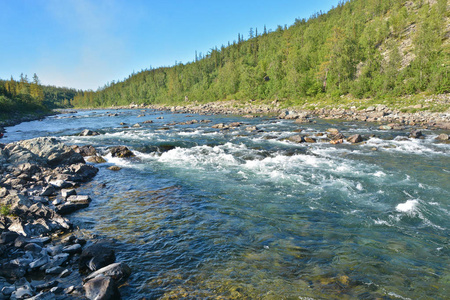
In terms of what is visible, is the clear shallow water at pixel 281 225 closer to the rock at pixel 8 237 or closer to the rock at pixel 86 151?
the rock at pixel 8 237

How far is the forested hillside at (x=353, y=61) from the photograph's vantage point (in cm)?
5191

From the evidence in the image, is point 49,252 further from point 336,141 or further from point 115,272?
point 336,141

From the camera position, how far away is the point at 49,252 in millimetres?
7867

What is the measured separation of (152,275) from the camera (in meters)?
7.02

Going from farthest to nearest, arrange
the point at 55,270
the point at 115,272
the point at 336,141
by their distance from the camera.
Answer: the point at 336,141, the point at 55,270, the point at 115,272

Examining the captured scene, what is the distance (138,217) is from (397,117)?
43422 millimetres

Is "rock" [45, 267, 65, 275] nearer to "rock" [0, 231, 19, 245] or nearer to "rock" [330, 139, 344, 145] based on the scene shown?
"rock" [0, 231, 19, 245]

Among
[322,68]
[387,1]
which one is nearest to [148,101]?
[322,68]

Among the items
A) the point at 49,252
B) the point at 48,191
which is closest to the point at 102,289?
the point at 49,252

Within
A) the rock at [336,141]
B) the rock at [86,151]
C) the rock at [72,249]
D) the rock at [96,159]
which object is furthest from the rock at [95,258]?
the rock at [336,141]

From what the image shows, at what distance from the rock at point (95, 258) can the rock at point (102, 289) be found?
990mm

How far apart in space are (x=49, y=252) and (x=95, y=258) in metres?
1.93

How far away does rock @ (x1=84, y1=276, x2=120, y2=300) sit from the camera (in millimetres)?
5861

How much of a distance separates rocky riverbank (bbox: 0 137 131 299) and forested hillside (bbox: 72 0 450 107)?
5792 cm
